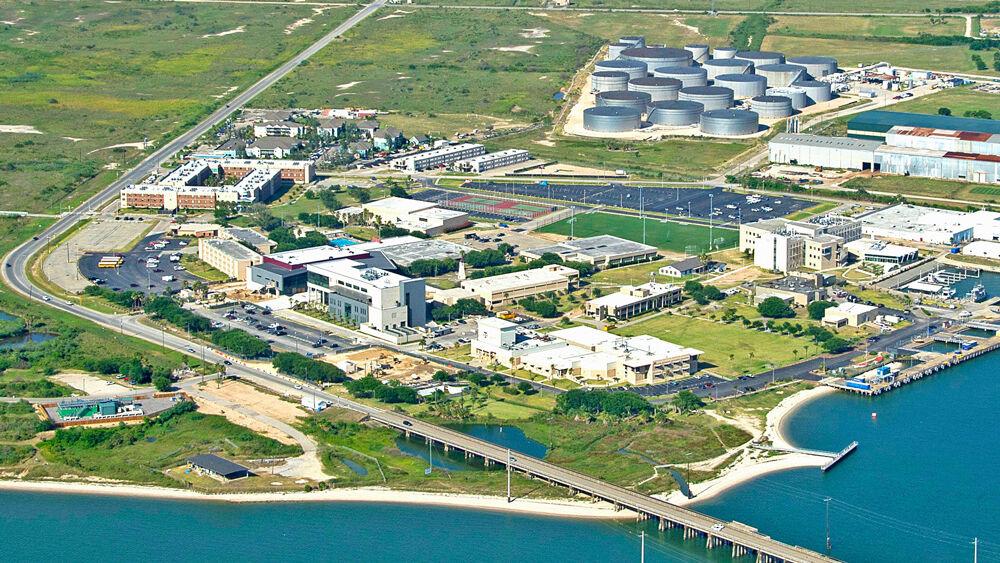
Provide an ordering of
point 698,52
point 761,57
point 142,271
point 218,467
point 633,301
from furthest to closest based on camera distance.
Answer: point 698,52 < point 761,57 < point 142,271 < point 633,301 < point 218,467

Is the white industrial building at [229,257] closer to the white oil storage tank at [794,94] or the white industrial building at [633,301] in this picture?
the white industrial building at [633,301]

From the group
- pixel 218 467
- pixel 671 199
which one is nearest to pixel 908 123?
pixel 671 199

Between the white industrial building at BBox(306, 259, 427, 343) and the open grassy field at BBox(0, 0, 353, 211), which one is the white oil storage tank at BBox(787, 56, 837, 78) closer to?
the open grassy field at BBox(0, 0, 353, 211)

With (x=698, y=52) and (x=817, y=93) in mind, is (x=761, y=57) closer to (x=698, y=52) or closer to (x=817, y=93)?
(x=698, y=52)

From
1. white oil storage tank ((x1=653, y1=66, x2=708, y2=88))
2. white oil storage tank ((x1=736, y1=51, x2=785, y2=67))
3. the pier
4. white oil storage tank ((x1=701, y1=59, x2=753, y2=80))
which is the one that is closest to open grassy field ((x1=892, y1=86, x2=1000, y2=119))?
white oil storage tank ((x1=736, y1=51, x2=785, y2=67))

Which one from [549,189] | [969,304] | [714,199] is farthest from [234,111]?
[969,304]

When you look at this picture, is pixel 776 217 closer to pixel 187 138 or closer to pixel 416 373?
pixel 416 373
